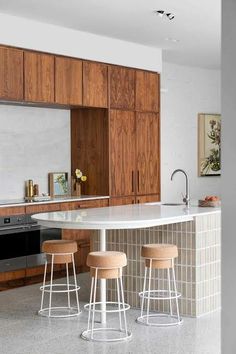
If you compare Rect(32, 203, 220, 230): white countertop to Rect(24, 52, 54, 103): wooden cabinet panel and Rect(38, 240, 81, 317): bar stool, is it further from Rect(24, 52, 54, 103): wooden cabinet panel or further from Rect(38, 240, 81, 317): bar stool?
Rect(24, 52, 54, 103): wooden cabinet panel

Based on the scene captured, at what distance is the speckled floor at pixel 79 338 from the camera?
4434mm

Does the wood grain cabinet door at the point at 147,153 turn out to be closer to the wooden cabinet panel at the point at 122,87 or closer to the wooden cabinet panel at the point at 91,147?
the wooden cabinet panel at the point at 122,87

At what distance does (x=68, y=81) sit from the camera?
7199mm

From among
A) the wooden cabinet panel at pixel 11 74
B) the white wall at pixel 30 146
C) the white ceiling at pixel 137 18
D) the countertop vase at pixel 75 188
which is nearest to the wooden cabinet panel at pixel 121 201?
the countertop vase at pixel 75 188

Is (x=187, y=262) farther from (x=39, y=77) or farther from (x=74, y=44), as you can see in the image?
(x=74, y=44)

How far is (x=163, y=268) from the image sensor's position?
5168mm

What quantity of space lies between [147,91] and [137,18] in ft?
5.78

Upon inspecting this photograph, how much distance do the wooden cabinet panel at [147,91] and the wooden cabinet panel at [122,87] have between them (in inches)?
5.1

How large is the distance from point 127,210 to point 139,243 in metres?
0.31

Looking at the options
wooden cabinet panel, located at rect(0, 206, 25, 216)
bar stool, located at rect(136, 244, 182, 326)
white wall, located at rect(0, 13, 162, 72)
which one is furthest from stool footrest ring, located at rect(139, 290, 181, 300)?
white wall, located at rect(0, 13, 162, 72)

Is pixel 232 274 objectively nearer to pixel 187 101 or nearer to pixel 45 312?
pixel 45 312

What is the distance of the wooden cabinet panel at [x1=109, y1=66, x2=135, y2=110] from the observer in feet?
25.6

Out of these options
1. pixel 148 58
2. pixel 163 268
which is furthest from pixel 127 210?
pixel 148 58

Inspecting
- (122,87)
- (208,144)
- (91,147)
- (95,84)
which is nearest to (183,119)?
(208,144)
